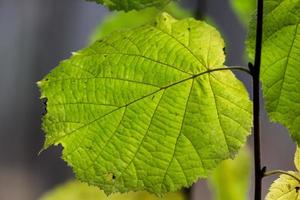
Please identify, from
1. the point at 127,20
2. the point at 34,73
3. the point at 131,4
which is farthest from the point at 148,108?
the point at 34,73

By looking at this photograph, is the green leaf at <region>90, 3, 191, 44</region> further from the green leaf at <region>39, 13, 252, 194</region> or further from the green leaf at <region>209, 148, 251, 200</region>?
the green leaf at <region>39, 13, 252, 194</region>

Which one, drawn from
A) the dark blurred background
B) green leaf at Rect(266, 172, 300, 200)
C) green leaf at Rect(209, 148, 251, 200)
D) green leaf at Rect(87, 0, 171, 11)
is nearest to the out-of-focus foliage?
green leaf at Rect(266, 172, 300, 200)

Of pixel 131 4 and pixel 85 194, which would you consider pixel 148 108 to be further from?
pixel 85 194

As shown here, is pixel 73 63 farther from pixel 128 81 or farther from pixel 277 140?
pixel 277 140

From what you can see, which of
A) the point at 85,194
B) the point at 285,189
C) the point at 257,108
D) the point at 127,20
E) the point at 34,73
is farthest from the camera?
the point at 34,73

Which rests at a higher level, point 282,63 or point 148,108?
point 282,63

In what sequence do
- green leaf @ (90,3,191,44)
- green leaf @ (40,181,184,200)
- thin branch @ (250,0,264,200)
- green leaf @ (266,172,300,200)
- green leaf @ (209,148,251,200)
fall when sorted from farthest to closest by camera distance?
green leaf @ (90,3,191,44) → green leaf @ (209,148,251,200) → green leaf @ (40,181,184,200) → green leaf @ (266,172,300,200) → thin branch @ (250,0,264,200)

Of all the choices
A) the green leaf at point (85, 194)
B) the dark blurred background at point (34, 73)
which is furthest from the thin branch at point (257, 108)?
the dark blurred background at point (34, 73)
